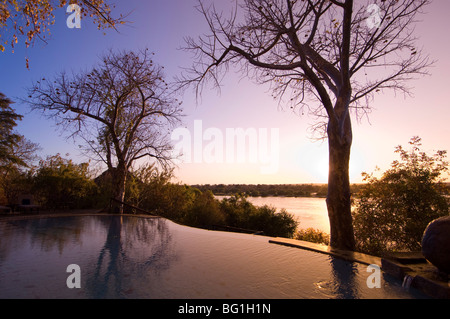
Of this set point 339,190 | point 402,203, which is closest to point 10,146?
point 339,190

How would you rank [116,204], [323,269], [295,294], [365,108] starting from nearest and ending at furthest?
[295,294] → [323,269] → [365,108] → [116,204]

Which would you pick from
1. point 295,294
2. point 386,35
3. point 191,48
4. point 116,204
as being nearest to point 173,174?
point 116,204

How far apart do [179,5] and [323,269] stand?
26.2 feet

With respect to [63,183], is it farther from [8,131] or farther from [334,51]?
[334,51]

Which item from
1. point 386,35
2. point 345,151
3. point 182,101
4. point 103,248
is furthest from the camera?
point 182,101

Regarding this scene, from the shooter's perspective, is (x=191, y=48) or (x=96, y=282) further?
(x=191, y=48)

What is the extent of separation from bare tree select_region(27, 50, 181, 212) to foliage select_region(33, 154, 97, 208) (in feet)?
8.54

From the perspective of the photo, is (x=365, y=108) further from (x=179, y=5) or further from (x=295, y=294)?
(x=295, y=294)

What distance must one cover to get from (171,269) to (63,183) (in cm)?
1328

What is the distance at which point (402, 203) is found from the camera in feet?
27.6

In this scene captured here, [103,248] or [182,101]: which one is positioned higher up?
[182,101]

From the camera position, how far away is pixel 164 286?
371 centimetres

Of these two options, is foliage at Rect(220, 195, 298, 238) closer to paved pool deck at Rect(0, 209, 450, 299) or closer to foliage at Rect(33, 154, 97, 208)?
foliage at Rect(33, 154, 97, 208)

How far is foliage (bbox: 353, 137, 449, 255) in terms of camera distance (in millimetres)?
7957
